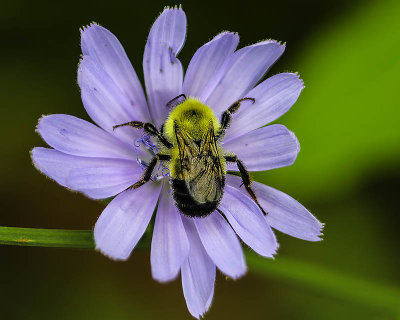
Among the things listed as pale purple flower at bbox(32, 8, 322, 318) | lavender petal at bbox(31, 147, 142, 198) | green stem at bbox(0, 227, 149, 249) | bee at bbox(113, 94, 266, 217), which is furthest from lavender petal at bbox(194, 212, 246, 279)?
green stem at bbox(0, 227, 149, 249)

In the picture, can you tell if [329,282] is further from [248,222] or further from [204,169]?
[204,169]

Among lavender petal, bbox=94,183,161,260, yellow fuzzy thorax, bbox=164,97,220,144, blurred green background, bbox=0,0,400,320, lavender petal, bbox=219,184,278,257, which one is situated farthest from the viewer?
blurred green background, bbox=0,0,400,320

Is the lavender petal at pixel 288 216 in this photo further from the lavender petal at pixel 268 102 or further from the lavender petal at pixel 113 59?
the lavender petal at pixel 113 59

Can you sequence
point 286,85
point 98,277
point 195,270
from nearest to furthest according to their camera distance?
1. point 195,270
2. point 286,85
3. point 98,277

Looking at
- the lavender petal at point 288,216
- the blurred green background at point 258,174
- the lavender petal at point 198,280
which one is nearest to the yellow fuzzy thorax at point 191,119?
the lavender petal at point 288,216

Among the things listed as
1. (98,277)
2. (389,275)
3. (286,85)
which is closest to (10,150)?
(98,277)

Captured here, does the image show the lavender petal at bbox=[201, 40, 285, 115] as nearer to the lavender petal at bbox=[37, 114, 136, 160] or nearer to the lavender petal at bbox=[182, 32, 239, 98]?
the lavender petal at bbox=[182, 32, 239, 98]

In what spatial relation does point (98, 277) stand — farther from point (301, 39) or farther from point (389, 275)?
point (301, 39)
